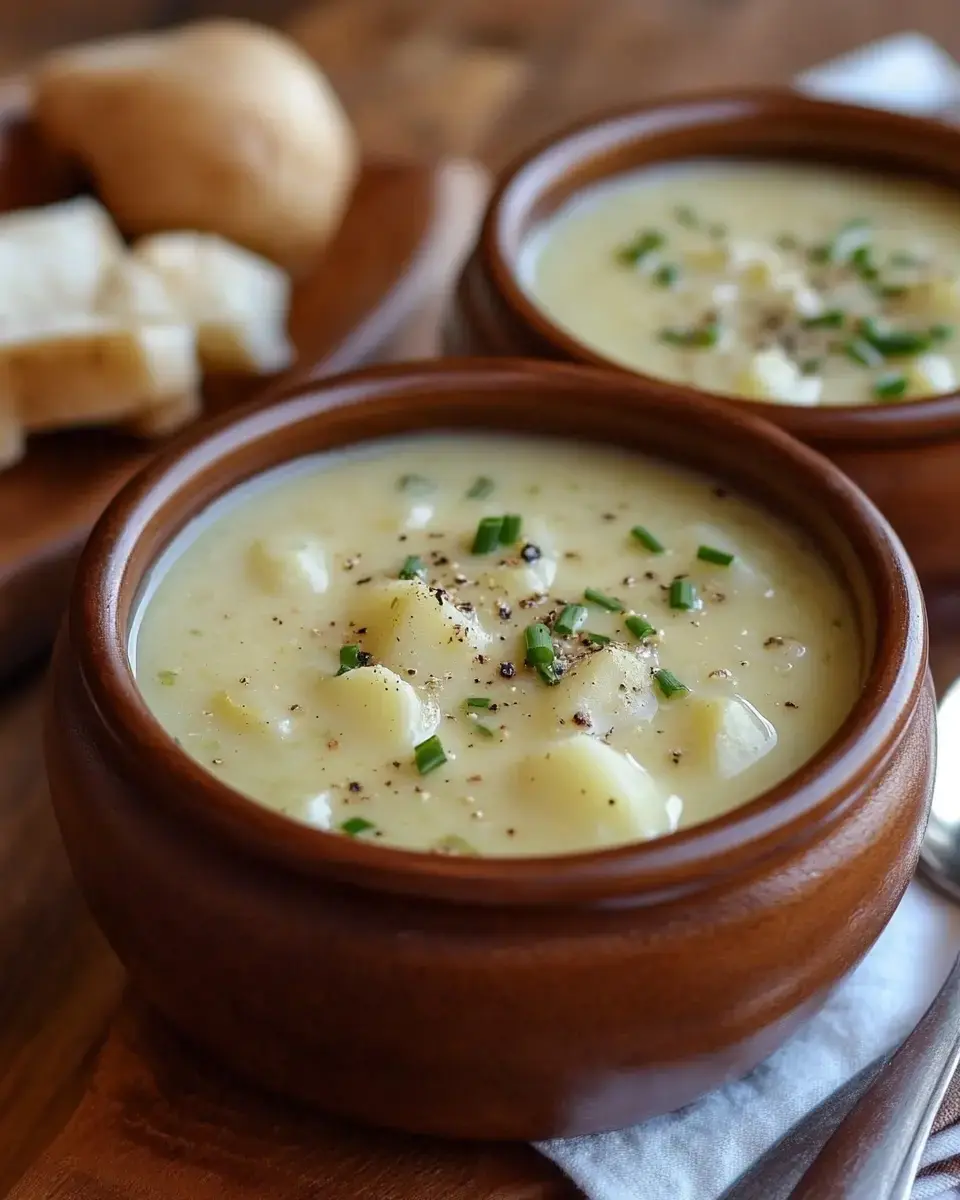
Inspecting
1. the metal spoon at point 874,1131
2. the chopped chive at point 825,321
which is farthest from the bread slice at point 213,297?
the metal spoon at point 874,1131

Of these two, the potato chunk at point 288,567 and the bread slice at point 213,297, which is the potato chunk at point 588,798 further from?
the bread slice at point 213,297

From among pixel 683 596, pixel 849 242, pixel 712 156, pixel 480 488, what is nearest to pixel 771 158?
pixel 712 156

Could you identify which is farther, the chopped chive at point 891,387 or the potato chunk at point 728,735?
the chopped chive at point 891,387

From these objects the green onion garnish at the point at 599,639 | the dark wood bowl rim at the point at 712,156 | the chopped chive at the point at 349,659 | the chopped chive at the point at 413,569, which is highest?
the dark wood bowl rim at the point at 712,156

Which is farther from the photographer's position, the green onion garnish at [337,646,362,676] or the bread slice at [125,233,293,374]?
the bread slice at [125,233,293,374]

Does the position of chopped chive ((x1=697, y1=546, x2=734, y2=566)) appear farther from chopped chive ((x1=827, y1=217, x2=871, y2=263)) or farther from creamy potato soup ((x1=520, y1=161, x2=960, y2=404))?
chopped chive ((x1=827, y1=217, x2=871, y2=263))

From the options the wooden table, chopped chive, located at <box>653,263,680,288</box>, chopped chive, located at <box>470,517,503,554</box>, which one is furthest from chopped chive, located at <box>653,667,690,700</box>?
the wooden table

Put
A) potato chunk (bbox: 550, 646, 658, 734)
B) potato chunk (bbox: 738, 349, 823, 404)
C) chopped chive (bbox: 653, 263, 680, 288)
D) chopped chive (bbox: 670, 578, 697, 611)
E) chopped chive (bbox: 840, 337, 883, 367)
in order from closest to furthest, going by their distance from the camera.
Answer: potato chunk (bbox: 550, 646, 658, 734)
chopped chive (bbox: 670, 578, 697, 611)
potato chunk (bbox: 738, 349, 823, 404)
chopped chive (bbox: 840, 337, 883, 367)
chopped chive (bbox: 653, 263, 680, 288)

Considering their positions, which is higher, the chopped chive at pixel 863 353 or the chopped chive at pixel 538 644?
the chopped chive at pixel 538 644
